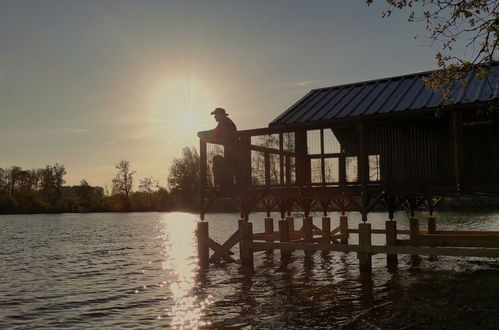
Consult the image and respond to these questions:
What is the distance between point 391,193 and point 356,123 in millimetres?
2564

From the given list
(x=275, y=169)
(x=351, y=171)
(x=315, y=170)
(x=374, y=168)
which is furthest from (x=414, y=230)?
(x=275, y=169)

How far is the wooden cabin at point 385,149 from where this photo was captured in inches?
620

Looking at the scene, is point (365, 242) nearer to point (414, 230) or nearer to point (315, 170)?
point (315, 170)

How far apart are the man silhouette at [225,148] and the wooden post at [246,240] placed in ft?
5.59

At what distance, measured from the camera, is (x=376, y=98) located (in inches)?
771

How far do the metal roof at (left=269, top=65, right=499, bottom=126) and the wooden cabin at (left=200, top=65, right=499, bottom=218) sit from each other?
41 mm

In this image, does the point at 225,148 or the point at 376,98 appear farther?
the point at 376,98

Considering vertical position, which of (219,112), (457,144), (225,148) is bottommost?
(457,144)

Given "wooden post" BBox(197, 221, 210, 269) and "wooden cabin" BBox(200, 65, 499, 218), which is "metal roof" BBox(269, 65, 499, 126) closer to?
"wooden cabin" BBox(200, 65, 499, 218)

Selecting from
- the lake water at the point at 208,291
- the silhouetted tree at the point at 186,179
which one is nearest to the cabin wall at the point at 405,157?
the lake water at the point at 208,291

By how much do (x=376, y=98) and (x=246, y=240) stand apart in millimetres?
7365

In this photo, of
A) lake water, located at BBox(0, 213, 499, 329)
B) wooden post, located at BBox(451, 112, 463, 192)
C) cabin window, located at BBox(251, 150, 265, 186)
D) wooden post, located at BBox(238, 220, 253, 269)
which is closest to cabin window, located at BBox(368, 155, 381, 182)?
wooden post, located at BBox(451, 112, 463, 192)

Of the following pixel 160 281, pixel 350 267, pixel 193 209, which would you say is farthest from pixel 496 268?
pixel 193 209

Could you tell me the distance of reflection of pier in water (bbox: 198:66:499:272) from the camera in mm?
15714
